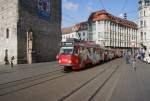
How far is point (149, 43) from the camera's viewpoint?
79.6 meters

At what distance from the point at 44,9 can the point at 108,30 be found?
2079 inches

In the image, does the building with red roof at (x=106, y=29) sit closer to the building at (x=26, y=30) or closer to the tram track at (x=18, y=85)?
the building at (x=26, y=30)

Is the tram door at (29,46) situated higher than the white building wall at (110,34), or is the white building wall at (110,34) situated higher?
the white building wall at (110,34)

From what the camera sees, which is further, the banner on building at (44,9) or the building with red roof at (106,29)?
the building with red roof at (106,29)

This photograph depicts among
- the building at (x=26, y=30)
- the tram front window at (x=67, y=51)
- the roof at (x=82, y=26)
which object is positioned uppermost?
the roof at (x=82, y=26)

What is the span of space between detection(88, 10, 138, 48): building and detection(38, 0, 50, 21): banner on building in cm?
4648

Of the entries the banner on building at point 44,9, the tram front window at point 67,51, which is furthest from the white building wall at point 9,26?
the tram front window at point 67,51

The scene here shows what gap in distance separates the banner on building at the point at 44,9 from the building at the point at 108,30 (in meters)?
46.5

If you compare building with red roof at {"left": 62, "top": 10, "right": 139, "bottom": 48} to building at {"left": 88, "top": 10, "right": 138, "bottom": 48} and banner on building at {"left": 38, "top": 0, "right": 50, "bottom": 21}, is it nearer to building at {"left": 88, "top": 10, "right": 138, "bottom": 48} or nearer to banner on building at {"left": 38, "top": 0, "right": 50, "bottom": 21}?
building at {"left": 88, "top": 10, "right": 138, "bottom": 48}

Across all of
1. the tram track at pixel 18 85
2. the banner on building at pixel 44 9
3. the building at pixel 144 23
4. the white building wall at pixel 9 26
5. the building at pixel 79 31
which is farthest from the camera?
the building at pixel 79 31

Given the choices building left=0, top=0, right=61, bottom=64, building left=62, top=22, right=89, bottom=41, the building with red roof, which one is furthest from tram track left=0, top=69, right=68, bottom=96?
building left=62, top=22, right=89, bottom=41

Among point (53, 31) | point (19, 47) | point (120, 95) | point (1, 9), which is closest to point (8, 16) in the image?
point (1, 9)

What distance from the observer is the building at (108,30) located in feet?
328

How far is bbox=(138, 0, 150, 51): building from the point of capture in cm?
8031
